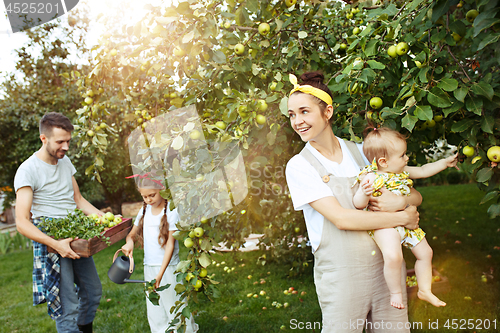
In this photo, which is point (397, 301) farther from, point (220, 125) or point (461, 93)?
point (220, 125)

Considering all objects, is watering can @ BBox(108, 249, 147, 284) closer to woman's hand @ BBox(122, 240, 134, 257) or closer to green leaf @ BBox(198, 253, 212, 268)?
woman's hand @ BBox(122, 240, 134, 257)

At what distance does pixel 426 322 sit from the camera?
121 inches

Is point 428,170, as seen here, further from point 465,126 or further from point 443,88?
point 443,88

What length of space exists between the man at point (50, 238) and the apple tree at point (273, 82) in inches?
22.9

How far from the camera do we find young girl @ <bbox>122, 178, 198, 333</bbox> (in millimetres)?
2751

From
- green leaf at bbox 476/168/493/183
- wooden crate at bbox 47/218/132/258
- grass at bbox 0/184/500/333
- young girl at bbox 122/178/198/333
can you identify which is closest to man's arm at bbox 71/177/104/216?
wooden crate at bbox 47/218/132/258

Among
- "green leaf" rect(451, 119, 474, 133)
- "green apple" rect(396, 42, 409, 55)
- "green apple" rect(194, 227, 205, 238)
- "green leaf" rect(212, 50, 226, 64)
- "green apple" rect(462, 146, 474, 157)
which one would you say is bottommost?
"green apple" rect(194, 227, 205, 238)

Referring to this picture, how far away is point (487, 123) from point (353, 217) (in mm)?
769

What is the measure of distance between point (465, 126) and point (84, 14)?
8.28m

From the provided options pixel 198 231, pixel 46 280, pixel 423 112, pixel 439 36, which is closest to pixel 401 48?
pixel 439 36

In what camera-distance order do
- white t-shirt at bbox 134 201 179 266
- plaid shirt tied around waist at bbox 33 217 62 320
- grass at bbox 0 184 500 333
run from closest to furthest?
1. plaid shirt tied around waist at bbox 33 217 62 320
2. white t-shirt at bbox 134 201 179 266
3. grass at bbox 0 184 500 333

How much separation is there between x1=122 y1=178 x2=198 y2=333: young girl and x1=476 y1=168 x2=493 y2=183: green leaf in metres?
2.11

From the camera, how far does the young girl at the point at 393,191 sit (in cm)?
158

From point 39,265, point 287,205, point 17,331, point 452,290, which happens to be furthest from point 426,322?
Result: point 17,331
